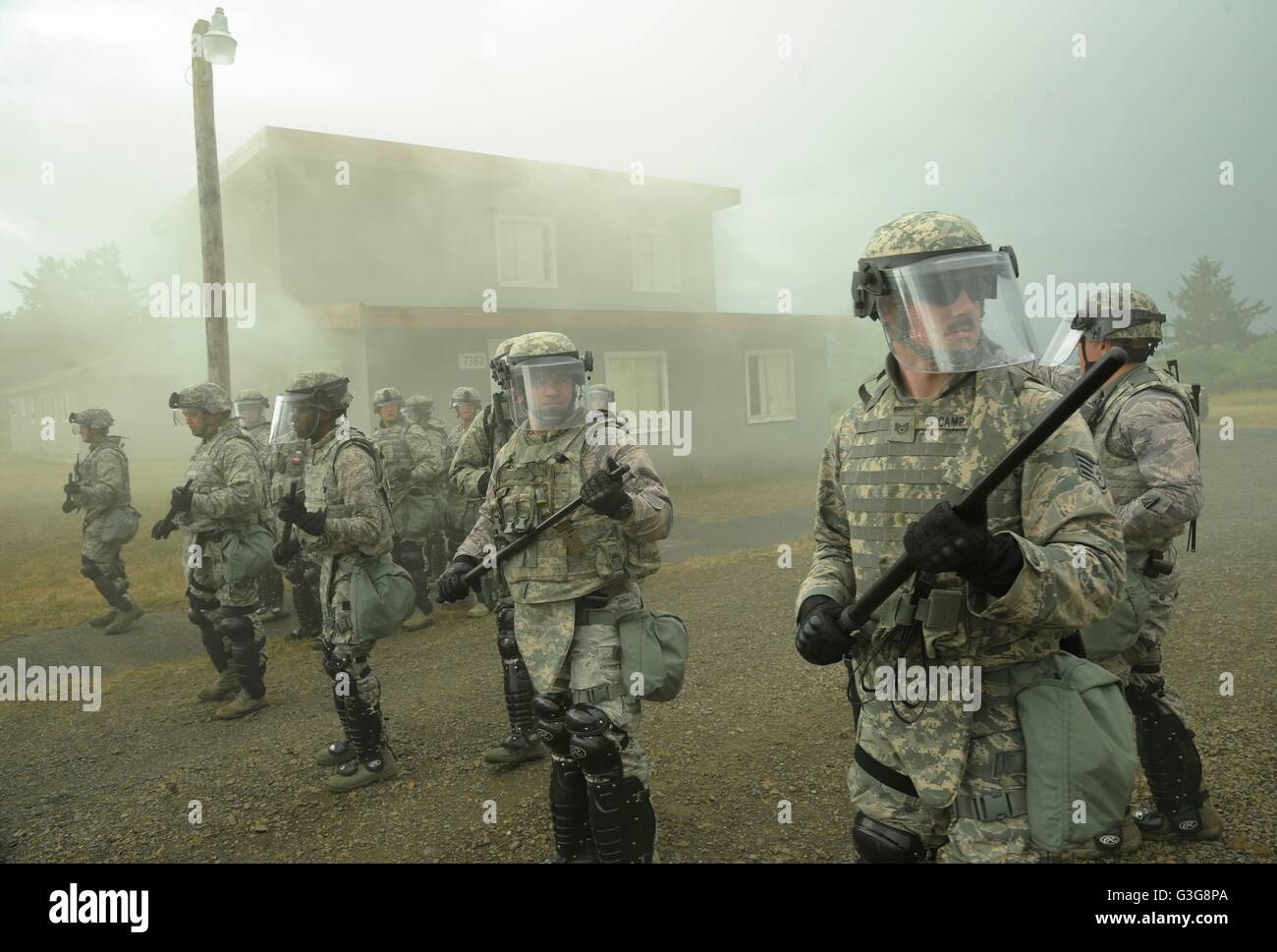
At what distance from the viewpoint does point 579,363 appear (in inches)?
145

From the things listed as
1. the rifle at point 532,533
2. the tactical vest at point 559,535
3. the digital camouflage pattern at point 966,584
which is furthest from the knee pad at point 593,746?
the digital camouflage pattern at point 966,584

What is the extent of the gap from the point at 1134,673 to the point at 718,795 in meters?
1.92

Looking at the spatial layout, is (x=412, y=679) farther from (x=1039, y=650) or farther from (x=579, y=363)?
(x=1039, y=650)

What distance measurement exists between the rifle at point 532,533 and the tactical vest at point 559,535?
27mm

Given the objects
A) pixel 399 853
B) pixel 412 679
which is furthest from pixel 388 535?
pixel 412 679

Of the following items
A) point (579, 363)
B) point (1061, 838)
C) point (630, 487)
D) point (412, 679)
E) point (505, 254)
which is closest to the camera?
point (1061, 838)

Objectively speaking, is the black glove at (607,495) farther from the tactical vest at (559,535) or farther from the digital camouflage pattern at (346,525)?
the digital camouflage pattern at (346,525)

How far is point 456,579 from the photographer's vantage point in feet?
12.1

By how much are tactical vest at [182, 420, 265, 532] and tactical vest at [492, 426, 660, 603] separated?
3274mm

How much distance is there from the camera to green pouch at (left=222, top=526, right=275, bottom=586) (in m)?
5.80

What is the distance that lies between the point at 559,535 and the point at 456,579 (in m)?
0.60

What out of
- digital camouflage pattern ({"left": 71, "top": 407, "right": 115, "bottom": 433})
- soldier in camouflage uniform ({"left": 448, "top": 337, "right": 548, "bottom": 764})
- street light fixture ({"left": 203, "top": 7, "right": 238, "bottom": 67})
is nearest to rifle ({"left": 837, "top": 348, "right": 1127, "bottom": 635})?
soldier in camouflage uniform ({"left": 448, "top": 337, "right": 548, "bottom": 764})

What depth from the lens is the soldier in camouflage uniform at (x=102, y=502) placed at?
811 centimetres

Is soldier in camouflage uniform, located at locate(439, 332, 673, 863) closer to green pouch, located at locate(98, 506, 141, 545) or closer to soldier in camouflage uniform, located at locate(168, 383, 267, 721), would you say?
soldier in camouflage uniform, located at locate(168, 383, 267, 721)
